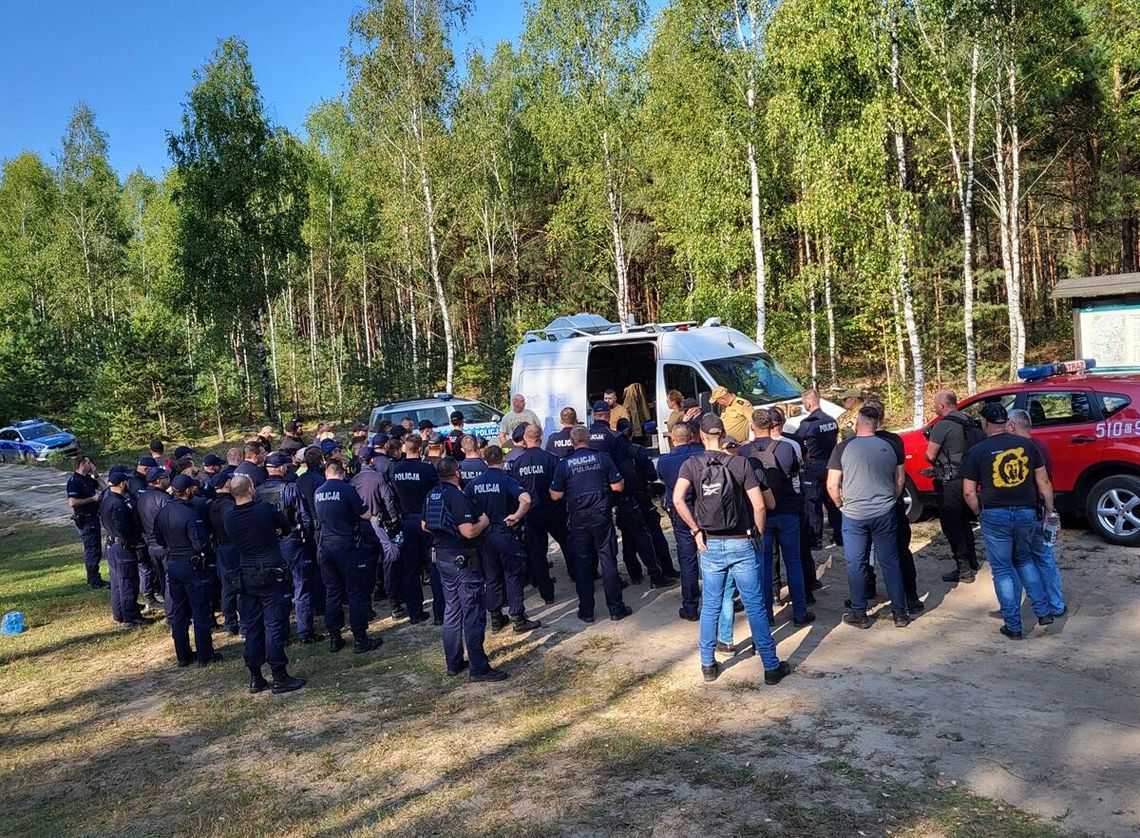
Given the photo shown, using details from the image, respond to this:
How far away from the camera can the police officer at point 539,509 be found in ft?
27.2

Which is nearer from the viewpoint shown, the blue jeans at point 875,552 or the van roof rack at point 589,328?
the blue jeans at point 875,552

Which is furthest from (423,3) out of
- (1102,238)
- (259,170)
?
(1102,238)

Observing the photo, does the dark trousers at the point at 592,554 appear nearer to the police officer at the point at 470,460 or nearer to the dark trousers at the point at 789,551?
the police officer at the point at 470,460

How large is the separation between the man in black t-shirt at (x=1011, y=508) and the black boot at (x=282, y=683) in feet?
18.3

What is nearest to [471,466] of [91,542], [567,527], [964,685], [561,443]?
[561,443]

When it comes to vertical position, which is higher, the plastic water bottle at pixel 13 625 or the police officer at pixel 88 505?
the police officer at pixel 88 505

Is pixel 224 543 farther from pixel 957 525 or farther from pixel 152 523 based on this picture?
pixel 957 525

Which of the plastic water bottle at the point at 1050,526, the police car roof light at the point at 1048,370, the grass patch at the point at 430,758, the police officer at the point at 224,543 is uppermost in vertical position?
the police car roof light at the point at 1048,370

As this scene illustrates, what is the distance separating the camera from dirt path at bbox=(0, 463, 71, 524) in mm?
19188

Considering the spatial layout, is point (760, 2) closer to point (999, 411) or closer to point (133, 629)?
point (999, 411)

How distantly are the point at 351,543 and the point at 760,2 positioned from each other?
16532 millimetres

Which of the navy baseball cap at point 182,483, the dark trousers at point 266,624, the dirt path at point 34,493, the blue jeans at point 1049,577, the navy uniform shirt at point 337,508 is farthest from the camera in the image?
the dirt path at point 34,493

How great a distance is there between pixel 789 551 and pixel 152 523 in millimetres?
6240

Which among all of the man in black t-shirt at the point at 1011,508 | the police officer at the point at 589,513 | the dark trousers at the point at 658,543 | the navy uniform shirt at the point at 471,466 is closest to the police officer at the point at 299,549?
the navy uniform shirt at the point at 471,466
